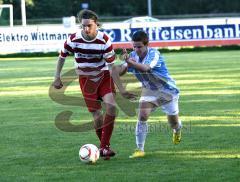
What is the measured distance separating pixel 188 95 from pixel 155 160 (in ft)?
27.6

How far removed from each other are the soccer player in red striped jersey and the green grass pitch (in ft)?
1.58

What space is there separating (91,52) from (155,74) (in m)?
0.92

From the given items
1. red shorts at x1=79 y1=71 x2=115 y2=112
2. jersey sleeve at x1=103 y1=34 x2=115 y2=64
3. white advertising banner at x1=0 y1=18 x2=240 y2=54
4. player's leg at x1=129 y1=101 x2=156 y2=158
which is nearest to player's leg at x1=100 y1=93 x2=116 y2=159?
red shorts at x1=79 y1=71 x2=115 y2=112

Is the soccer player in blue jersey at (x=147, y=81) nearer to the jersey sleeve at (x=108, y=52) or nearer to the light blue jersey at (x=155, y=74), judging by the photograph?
the light blue jersey at (x=155, y=74)

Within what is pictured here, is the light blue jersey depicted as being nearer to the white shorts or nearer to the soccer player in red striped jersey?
the white shorts

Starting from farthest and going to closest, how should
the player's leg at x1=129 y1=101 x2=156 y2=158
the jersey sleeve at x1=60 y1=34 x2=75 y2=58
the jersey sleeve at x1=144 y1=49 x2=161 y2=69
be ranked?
1. the jersey sleeve at x1=60 y1=34 x2=75 y2=58
2. the player's leg at x1=129 y1=101 x2=156 y2=158
3. the jersey sleeve at x1=144 y1=49 x2=161 y2=69

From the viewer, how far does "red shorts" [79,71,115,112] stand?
989 cm

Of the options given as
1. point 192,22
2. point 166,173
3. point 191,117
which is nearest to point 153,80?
point 166,173

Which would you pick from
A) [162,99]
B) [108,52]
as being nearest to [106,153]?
[162,99]

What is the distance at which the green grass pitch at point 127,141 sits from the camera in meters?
8.50

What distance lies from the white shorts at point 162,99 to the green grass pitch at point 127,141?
591 mm

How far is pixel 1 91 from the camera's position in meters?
20.4

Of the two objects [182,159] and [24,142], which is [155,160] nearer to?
[182,159]

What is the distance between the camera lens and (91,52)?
31.9 feet
